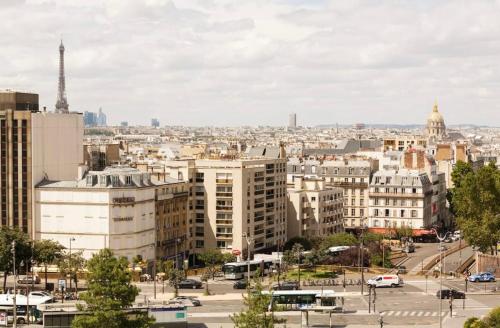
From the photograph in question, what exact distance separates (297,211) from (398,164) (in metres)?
42.9

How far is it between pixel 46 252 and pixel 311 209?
165ft

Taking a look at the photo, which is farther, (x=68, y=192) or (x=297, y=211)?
(x=297, y=211)

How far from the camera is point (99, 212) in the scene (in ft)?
375

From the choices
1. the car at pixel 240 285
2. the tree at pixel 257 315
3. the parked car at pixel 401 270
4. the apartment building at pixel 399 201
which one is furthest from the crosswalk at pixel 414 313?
the apartment building at pixel 399 201

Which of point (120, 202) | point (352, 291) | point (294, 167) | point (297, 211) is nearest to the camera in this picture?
point (352, 291)

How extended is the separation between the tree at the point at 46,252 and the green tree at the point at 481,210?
46131mm

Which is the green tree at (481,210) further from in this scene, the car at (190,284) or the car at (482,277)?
the car at (190,284)

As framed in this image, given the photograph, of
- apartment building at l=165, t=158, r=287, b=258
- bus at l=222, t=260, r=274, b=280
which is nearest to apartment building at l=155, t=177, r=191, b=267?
apartment building at l=165, t=158, r=287, b=258

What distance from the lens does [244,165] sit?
133 metres

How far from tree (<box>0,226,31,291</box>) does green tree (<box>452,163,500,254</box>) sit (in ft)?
162

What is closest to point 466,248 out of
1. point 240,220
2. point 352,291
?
point 240,220

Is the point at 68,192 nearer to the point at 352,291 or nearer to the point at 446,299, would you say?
the point at 352,291

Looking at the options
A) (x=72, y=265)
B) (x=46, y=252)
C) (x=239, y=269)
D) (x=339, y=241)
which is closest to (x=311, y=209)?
(x=339, y=241)

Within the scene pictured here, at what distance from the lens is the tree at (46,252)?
10781 cm
